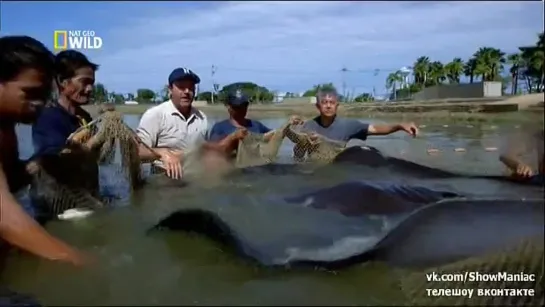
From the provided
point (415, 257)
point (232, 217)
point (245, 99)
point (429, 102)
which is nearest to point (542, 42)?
point (429, 102)

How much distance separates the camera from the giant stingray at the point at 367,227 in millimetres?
1986

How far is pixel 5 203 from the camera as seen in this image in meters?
2.10

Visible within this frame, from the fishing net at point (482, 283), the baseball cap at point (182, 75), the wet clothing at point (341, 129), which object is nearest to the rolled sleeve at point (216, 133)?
the baseball cap at point (182, 75)

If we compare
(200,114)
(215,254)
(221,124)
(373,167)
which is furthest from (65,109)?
(373,167)

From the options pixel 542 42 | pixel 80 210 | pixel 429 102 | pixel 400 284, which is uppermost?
pixel 542 42

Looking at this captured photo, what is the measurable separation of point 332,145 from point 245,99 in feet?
1.51

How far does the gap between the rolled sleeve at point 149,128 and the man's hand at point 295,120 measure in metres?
0.55

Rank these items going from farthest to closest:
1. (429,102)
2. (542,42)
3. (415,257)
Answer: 1. (429,102)
2. (415,257)
3. (542,42)

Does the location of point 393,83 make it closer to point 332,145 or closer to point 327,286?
point 332,145

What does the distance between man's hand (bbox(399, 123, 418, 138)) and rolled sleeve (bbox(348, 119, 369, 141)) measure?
15 centimetres

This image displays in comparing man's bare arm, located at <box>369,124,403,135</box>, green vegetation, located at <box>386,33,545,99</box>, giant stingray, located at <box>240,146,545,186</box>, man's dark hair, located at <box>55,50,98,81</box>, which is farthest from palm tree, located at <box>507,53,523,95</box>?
man's dark hair, located at <box>55,50,98,81</box>

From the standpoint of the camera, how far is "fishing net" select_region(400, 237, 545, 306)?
1.97m

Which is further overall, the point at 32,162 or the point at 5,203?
the point at 32,162

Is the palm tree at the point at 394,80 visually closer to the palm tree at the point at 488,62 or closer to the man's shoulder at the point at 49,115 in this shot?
the palm tree at the point at 488,62
